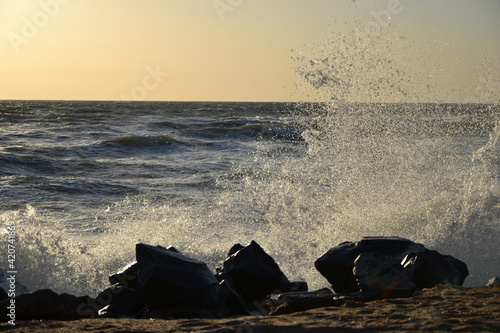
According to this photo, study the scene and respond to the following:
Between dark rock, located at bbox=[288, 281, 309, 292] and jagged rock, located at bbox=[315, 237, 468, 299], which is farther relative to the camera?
dark rock, located at bbox=[288, 281, 309, 292]

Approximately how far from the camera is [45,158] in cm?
1252

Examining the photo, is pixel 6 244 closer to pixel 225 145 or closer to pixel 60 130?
pixel 225 145

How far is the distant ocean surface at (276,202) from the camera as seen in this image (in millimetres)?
5410

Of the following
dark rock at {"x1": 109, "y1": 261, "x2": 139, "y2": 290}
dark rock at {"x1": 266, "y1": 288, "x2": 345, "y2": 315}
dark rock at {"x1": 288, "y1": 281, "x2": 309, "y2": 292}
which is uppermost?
dark rock at {"x1": 109, "y1": 261, "x2": 139, "y2": 290}

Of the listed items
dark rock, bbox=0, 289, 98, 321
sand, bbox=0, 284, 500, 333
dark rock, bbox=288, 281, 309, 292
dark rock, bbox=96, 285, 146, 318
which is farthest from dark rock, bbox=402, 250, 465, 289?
dark rock, bbox=0, 289, 98, 321

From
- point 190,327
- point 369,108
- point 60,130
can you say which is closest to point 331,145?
point 369,108

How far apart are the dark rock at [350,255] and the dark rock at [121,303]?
130 cm

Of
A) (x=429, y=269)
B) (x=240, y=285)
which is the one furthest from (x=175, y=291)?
(x=429, y=269)

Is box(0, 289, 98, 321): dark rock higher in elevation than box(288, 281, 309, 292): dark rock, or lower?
higher

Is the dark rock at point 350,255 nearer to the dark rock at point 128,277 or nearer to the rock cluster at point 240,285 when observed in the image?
the rock cluster at point 240,285

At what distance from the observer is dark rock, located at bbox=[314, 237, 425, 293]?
4043 millimetres

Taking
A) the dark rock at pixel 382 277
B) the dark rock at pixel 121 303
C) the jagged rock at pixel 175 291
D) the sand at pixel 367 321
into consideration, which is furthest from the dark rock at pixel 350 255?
the dark rock at pixel 121 303

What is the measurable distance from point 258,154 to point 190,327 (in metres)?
11.6

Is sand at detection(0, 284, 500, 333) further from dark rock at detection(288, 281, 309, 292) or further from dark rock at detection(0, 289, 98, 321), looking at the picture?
dark rock at detection(288, 281, 309, 292)
